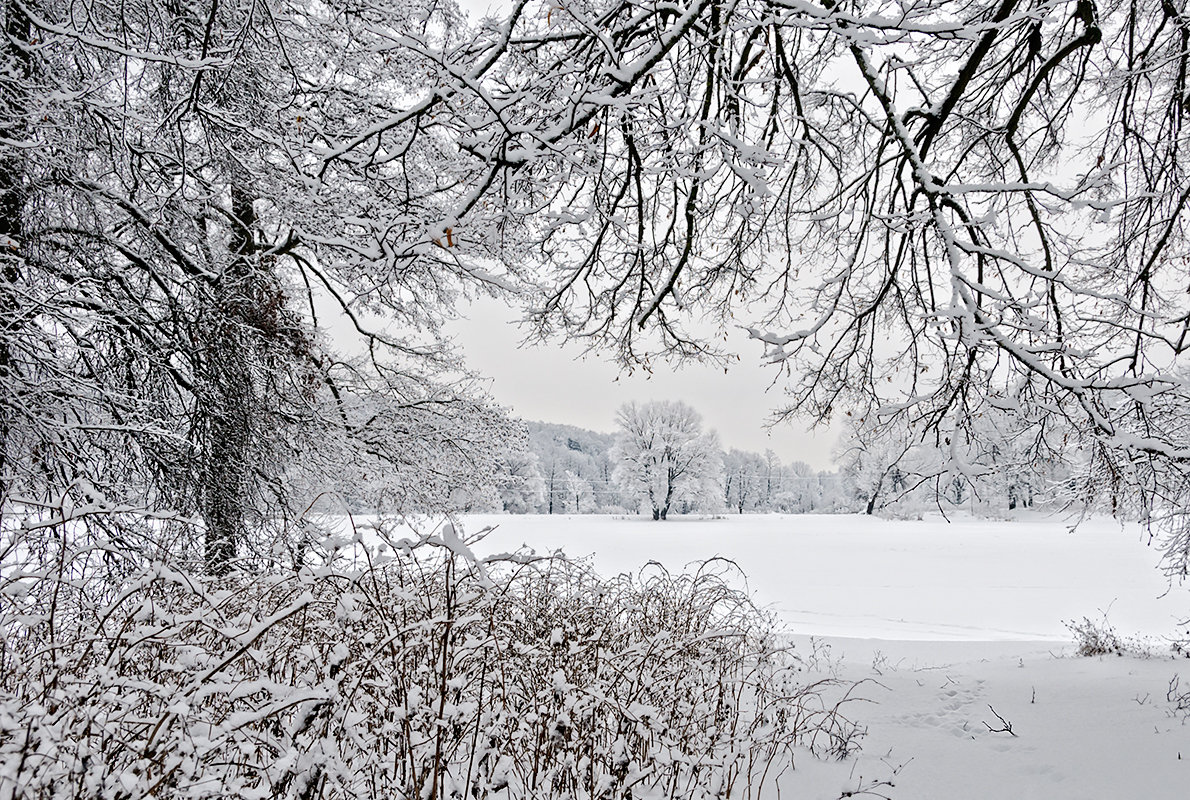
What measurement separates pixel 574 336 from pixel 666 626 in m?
2.40

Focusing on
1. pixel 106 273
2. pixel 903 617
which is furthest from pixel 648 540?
pixel 106 273

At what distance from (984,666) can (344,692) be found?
722cm

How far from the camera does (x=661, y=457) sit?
46281 mm

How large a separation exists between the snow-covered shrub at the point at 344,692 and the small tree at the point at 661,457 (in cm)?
4177

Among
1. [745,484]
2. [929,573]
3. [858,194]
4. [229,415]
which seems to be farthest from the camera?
[745,484]

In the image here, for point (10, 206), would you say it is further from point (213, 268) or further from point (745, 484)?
point (745, 484)

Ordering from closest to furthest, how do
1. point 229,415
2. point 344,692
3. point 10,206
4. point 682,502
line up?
point 344,692, point 10,206, point 229,415, point 682,502

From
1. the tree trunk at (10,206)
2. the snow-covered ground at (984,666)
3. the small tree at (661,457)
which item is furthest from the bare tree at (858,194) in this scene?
the small tree at (661,457)

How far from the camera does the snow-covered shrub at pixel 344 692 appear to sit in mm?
1537

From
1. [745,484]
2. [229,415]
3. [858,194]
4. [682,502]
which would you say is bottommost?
[682,502]

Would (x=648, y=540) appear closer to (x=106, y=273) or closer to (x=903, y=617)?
(x=903, y=617)

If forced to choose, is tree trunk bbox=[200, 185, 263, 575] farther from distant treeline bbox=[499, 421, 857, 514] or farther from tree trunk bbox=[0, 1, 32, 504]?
distant treeline bbox=[499, 421, 857, 514]

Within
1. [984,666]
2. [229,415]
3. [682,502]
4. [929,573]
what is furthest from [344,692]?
[682,502]

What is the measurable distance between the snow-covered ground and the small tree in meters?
21.6
